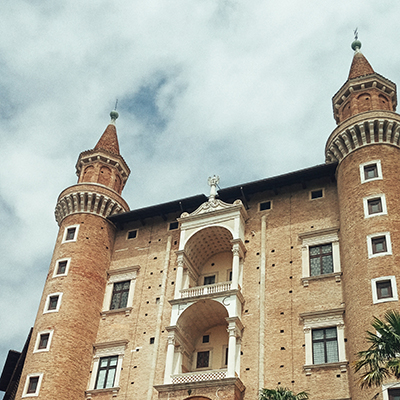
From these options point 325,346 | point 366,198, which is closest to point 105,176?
point 366,198

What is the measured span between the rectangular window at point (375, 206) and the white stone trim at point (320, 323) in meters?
4.81

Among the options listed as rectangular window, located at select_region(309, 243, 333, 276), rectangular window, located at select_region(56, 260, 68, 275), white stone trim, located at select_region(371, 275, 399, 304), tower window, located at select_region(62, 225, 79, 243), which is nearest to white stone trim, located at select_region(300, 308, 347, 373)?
white stone trim, located at select_region(371, 275, 399, 304)

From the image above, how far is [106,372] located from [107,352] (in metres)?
1.04

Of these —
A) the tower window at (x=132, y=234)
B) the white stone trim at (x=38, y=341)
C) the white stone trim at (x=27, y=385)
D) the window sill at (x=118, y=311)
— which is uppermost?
the tower window at (x=132, y=234)

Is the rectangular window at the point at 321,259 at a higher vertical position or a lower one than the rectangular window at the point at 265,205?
lower

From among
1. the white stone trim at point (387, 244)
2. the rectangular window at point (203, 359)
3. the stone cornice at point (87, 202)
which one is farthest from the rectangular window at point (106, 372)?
the white stone trim at point (387, 244)

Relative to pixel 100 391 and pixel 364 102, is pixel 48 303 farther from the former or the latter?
pixel 364 102

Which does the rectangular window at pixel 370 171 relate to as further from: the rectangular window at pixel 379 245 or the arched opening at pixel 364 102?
the arched opening at pixel 364 102

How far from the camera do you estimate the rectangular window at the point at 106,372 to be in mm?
29422

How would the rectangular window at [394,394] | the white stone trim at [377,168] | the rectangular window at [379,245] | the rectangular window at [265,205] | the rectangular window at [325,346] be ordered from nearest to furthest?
the rectangular window at [394,394] → the rectangular window at [325,346] → the rectangular window at [379,245] → the white stone trim at [377,168] → the rectangular window at [265,205]

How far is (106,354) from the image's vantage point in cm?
3038

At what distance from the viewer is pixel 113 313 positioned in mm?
31875

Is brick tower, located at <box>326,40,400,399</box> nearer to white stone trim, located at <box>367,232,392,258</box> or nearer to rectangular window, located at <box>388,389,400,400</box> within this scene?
white stone trim, located at <box>367,232,392,258</box>

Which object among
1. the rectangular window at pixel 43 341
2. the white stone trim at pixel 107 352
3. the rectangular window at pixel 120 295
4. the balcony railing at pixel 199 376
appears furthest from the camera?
the rectangular window at pixel 120 295
